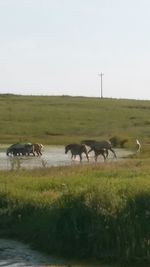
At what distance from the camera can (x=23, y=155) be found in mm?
49688

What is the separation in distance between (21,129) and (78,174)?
175ft

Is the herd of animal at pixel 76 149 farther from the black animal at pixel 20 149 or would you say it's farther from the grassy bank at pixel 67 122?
the grassy bank at pixel 67 122

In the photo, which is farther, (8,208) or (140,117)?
(140,117)

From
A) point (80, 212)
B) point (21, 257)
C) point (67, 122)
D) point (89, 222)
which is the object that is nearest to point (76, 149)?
point (80, 212)

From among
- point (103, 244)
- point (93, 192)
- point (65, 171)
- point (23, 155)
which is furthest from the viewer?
point (23, 155)

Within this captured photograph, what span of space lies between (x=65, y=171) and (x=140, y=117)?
2450 inches

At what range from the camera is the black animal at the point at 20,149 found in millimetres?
48062

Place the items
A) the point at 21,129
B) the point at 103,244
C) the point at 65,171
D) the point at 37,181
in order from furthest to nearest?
1. the point at 21,129
2. the point at 65,171
3. the point at 37,181
4. the point at 103,244

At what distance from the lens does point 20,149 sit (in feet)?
161

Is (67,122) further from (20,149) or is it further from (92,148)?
(92,148)

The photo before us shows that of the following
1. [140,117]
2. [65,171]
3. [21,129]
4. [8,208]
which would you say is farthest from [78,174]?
[140,117]

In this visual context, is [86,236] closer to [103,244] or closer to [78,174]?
[103,244]

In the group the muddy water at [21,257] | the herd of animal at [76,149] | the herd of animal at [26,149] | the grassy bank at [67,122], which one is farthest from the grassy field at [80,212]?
the grassy bank at [67,122]

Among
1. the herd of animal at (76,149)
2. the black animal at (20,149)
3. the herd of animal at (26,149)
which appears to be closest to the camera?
the herd of animal at (76,149)
